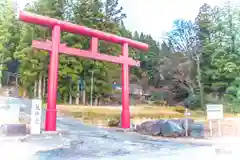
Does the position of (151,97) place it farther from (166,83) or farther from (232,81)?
(232,81)

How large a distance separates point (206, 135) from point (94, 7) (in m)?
1.32

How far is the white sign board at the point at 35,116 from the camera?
1769 mm

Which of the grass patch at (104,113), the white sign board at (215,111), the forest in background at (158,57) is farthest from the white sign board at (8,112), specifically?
the white sign board at (215,111)

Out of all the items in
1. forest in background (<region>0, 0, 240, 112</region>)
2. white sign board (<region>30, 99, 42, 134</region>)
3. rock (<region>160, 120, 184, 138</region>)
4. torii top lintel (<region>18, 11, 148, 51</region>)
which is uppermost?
torii top lintel (<region>18, 11, 148, 51</region>)

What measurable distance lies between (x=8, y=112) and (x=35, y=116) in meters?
0.30

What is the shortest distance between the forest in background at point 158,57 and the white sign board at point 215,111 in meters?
0.04

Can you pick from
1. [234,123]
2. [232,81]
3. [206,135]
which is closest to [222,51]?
[232,81]

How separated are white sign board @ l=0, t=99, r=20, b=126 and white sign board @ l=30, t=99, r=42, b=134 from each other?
187 millimetres

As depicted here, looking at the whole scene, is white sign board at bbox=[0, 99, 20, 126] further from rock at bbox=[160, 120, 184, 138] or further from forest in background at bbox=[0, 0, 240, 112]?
rock at bbox=[160, 120, 184, 138]

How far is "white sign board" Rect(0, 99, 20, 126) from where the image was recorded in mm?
1472

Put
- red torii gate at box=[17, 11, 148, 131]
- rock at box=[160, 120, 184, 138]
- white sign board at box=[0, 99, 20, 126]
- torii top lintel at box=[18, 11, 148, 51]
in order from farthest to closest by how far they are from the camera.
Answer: rock at box=[160, 120, 184, 138] < red torii gate at box=[17, 11, 148, 131] < torii top lintel at box=[18, 11, 148, 51] < white sign board at box=[0, 99, 20, 126]

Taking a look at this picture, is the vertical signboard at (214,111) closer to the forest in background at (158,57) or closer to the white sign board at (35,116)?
the forest in background at (158,57)

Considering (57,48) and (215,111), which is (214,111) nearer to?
(215,111)

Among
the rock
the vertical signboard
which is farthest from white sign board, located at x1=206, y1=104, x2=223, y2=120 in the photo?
the rock
